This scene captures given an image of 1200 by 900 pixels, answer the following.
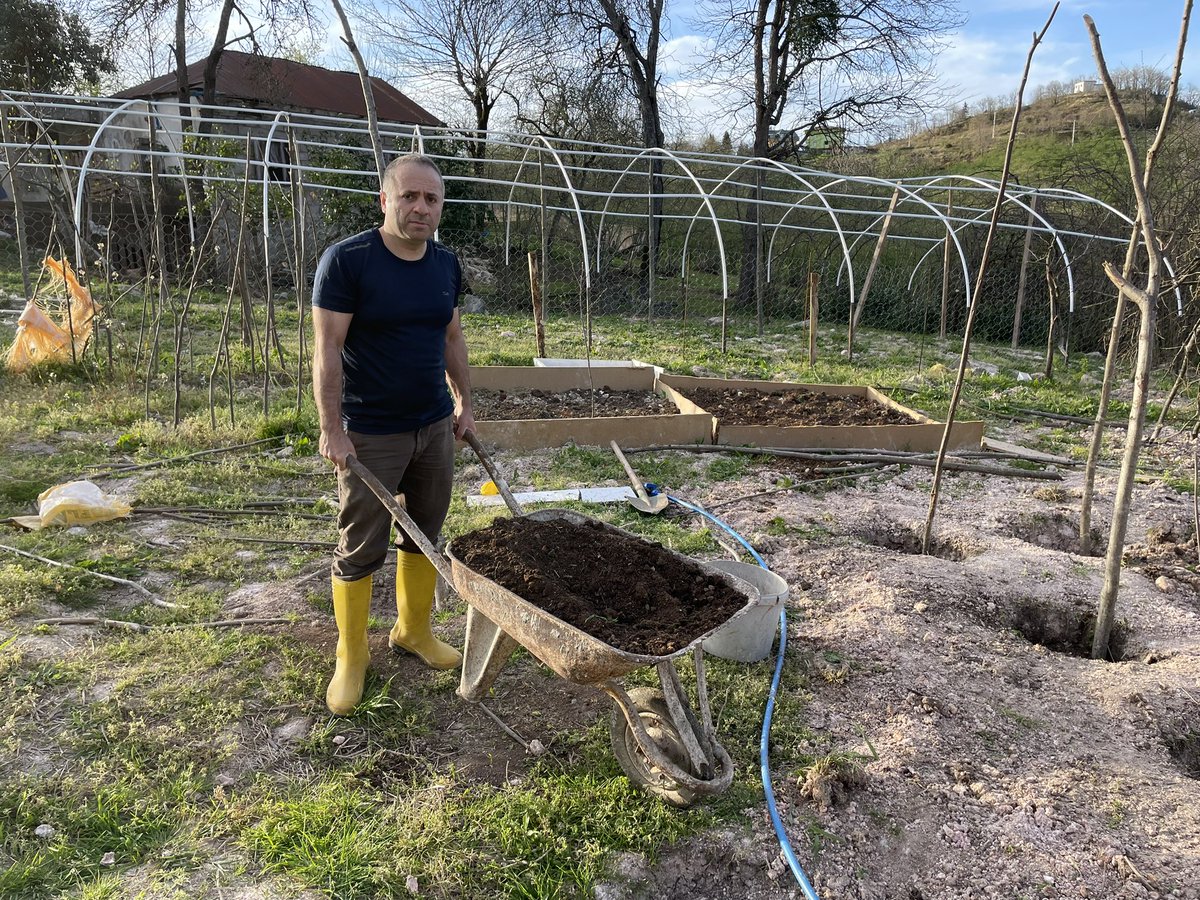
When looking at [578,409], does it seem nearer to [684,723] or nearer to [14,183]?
[684,723]

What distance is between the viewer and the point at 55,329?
22.4 feet

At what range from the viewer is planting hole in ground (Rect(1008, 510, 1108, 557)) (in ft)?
14.7

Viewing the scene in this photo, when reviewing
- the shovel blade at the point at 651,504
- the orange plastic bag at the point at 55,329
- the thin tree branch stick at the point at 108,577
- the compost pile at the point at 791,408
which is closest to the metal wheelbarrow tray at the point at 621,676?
the thin tree branch stick at the point at 108,577

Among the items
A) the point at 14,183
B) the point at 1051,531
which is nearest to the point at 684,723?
the point at 1051,531

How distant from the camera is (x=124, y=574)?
359 centimetres

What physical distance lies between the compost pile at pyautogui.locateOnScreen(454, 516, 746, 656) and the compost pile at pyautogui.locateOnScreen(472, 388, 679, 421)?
3508 millimetres

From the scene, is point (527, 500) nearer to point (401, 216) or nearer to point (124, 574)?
point (124, 574)

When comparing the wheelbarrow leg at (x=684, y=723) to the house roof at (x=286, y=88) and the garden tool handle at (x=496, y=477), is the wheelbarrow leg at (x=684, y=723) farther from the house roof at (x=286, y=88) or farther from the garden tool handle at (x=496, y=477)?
the house roof at (x=286, y=88)

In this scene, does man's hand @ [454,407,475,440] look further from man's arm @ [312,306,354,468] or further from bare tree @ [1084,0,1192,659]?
bare tree @ [1084,0,1192,659]

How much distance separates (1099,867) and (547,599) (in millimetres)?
1685

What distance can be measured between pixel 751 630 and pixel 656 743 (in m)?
0.82

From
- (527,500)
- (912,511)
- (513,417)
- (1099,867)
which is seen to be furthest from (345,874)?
(513,417)

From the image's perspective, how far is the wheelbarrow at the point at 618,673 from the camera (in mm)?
1992

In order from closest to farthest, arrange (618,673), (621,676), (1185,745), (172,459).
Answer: (618,673)
(621,676)
(1185,745)
(172,459)
